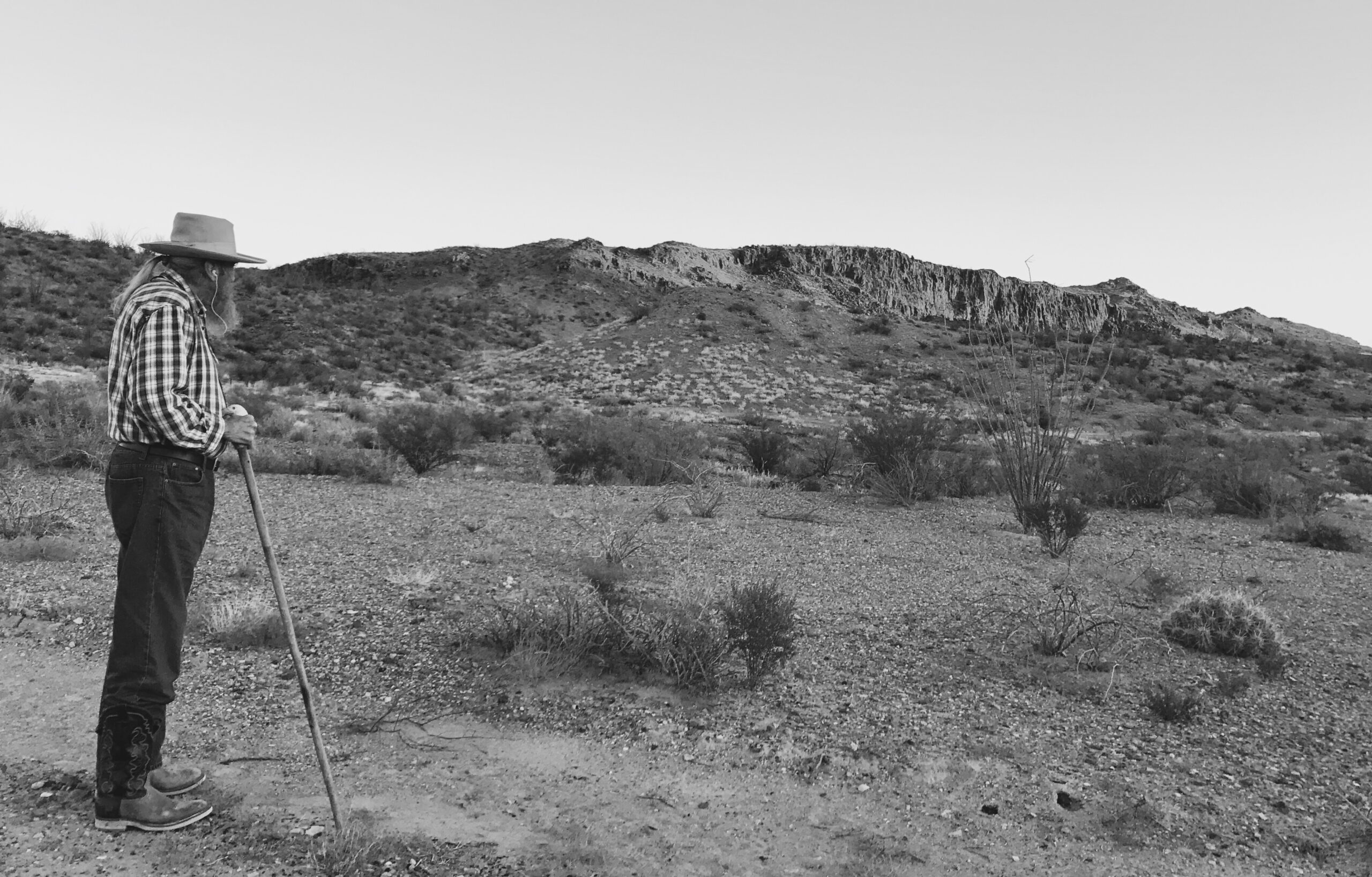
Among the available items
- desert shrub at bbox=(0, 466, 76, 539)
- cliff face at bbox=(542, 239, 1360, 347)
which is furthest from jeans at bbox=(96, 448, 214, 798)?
cliff face at bbox=(542, 239, 1360, 347)

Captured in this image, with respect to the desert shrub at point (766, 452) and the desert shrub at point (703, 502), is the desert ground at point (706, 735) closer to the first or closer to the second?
the desert shrub at point (703, 502)

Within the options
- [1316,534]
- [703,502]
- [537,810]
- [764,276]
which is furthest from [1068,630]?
[764,276]

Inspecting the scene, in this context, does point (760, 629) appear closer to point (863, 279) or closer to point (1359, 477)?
point (1359, 477)

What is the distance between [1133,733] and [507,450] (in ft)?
44.9

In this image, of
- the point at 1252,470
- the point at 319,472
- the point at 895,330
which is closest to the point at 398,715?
the point at 319,472

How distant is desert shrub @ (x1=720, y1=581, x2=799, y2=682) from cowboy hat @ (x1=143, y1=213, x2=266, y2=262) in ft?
11.4

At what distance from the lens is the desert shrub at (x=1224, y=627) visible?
19.1ft

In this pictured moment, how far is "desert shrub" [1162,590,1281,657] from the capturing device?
5.82 metres

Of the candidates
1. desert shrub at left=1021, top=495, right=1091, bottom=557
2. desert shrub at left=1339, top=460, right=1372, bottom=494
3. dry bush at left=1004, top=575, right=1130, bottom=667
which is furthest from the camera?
desert shrub at left=1339, top=460, right=1372, bottom=494

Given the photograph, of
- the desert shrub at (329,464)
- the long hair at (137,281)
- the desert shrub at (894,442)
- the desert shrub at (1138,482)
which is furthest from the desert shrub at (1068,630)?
the desert shrub at (329,464)

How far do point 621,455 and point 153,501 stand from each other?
1102 centimetres

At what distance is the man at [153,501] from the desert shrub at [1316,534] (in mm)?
11586

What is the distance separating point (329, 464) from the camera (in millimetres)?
11711

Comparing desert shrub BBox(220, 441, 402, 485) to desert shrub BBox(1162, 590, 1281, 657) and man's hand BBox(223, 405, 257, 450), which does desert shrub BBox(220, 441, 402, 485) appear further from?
desert shrub BBox(1162, 590, 1281, 657)
